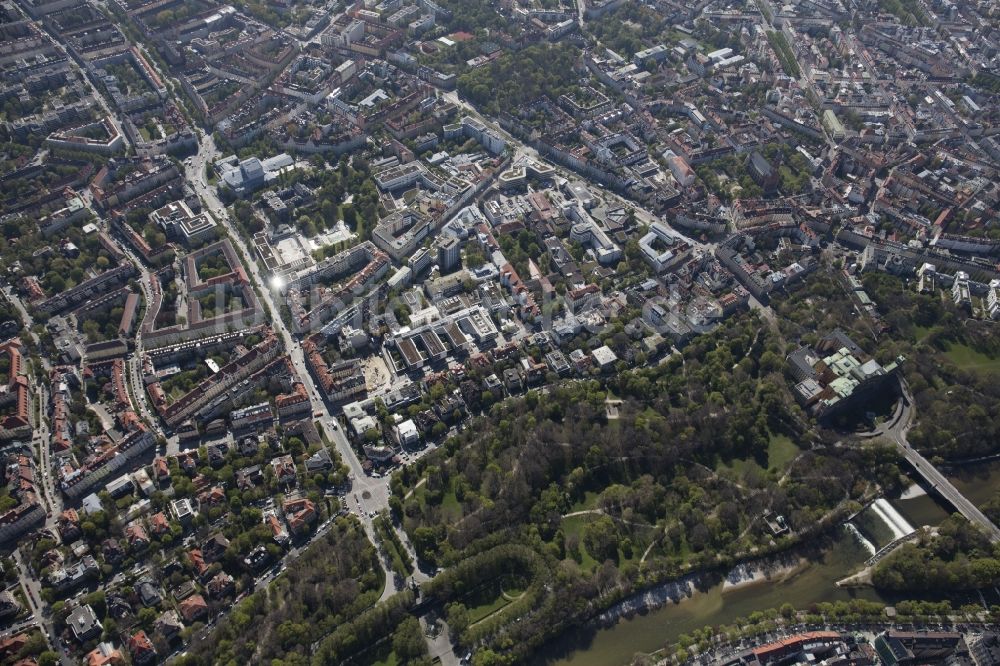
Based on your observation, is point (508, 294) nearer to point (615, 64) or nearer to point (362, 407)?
point (362, 407)

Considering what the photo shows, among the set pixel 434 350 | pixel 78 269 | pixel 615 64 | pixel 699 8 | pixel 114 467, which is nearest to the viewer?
pixel 114 467

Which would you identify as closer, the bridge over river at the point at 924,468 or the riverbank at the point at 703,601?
the riverbank at the point at 703,601

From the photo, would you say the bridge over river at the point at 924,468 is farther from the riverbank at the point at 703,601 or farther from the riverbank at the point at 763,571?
the riverbank at the point at 763,571

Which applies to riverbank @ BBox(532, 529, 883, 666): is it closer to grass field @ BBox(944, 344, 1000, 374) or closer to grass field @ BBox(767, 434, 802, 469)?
grass field @ BBox(767, 434, 802, 469)

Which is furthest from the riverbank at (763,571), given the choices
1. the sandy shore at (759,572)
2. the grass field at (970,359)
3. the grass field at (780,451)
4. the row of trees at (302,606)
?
the grass field at (970,359)

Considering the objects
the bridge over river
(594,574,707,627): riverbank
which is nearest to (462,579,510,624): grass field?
(594,574,707,627): riverbank

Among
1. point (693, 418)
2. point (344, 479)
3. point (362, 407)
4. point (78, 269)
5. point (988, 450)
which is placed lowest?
point (988, 450)

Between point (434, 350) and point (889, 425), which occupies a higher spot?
point (434, 350)

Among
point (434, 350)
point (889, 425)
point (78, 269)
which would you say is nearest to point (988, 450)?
point (889, 425)

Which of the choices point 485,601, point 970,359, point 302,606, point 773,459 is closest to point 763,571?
point 773,459
